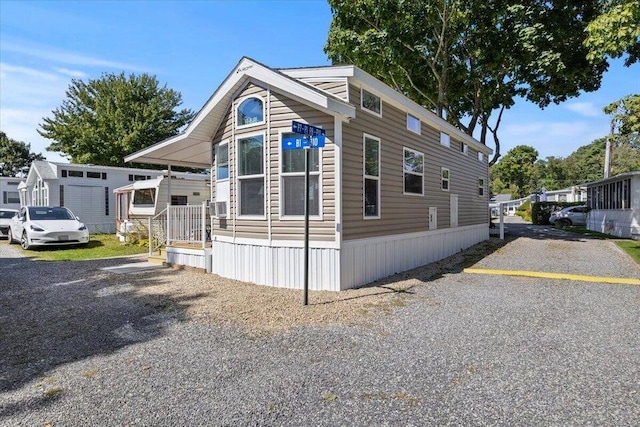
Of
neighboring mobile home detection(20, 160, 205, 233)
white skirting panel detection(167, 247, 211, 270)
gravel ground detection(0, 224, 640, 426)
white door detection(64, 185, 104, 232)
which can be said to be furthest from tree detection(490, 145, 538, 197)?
A: white skirting panel detection(167, 247, 211, 270)

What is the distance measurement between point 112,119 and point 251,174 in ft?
84.4

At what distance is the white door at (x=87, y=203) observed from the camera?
1850 centimetres

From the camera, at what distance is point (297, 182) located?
22.6ft

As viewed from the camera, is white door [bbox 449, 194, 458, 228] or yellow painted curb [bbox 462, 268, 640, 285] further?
white door [bbox 449, 194, 458, 228]

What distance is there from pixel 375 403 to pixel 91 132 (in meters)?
30.8

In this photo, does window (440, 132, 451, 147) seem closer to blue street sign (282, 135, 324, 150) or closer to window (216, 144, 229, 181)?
window (216, 144, 229, 181)

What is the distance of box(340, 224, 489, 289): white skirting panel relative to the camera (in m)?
6.96

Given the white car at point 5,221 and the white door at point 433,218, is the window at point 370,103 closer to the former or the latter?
the white door at point 433,218

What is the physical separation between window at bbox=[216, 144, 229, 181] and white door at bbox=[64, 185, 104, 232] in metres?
14.0

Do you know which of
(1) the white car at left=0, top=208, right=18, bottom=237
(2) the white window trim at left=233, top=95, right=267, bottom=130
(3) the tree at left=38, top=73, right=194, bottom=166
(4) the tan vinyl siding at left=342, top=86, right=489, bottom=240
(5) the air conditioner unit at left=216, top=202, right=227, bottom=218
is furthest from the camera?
(3) the tree at left=38, top=73, right=194, bottom=166

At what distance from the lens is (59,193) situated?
18266 millimetres

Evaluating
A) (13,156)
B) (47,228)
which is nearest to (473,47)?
(47,228)

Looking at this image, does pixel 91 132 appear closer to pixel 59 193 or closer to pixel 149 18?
pixel 59 193

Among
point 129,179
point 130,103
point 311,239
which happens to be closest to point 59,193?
point 129,179
